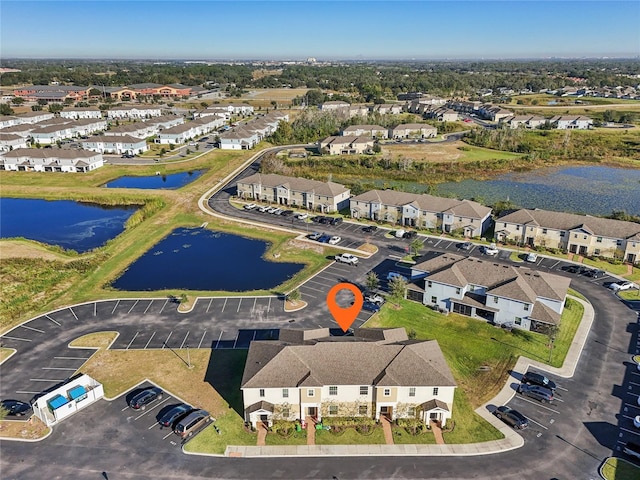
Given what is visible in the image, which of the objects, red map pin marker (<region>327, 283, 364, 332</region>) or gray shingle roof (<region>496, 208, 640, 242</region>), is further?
gray shingle roof (<region>496, 208, 640, 242</region>)

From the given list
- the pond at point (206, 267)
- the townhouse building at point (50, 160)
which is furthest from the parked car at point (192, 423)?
the townhouse building at point (50, 160)

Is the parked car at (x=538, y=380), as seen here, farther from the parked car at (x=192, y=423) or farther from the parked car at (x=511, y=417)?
the parked car at (x=192, y=423)

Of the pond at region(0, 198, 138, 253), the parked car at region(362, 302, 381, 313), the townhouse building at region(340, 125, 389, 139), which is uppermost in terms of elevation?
the townhouse building at region(340, 125, 389, 139)

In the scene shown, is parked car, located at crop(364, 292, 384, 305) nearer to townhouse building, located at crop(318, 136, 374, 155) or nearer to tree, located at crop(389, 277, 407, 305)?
tree, located at crop(389, 277, 407, 305)

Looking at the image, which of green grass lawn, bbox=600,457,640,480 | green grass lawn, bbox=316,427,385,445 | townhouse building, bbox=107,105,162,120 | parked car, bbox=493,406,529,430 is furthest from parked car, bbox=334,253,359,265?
townhouse building, bbox=107,105,162,120

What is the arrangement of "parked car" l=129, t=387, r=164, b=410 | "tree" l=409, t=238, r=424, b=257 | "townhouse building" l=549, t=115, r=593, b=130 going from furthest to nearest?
"townhouse building" l=549, t=115, r=593, b=130 → "tree" l=409, t=238, r=424, b=257 → "parked car" l=129, t=387, r=164, b=410
